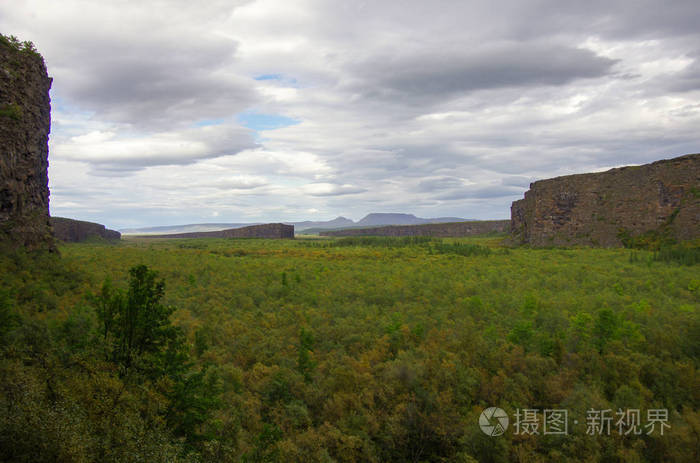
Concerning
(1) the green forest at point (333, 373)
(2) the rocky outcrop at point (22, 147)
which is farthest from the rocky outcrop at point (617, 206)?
(2) the rocky outcrop at point (22, 147)

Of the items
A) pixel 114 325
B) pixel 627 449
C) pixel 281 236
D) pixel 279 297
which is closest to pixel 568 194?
pixel 279 297

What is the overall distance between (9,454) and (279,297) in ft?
37.4

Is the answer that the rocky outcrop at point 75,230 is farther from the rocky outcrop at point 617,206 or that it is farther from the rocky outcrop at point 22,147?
the rocky outcrop at point 617,206

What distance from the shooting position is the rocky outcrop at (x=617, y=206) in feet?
93.8

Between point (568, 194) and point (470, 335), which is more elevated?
point (568, 194)

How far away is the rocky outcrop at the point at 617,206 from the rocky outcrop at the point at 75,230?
55.0 m

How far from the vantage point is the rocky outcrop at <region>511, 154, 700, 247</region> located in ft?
93.8

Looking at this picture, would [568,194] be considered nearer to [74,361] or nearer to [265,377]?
[265,377]

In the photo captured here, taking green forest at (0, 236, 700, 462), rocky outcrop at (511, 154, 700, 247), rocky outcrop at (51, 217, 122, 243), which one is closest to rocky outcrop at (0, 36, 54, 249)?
green forest at (0, 236, 700, 462)

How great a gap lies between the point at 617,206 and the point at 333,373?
35.6 m

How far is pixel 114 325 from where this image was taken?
6773 mm

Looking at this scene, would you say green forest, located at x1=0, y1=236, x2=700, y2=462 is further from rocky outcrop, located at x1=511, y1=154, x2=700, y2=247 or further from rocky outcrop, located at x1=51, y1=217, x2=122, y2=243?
rocky outcrop, located at x1=51, y1=217, x2=122, y2=243

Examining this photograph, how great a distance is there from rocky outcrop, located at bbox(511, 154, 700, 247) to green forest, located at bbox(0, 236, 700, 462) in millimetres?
19303

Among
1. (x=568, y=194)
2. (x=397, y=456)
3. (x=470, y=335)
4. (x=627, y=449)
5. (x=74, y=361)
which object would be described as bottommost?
(x=397, y=456)
